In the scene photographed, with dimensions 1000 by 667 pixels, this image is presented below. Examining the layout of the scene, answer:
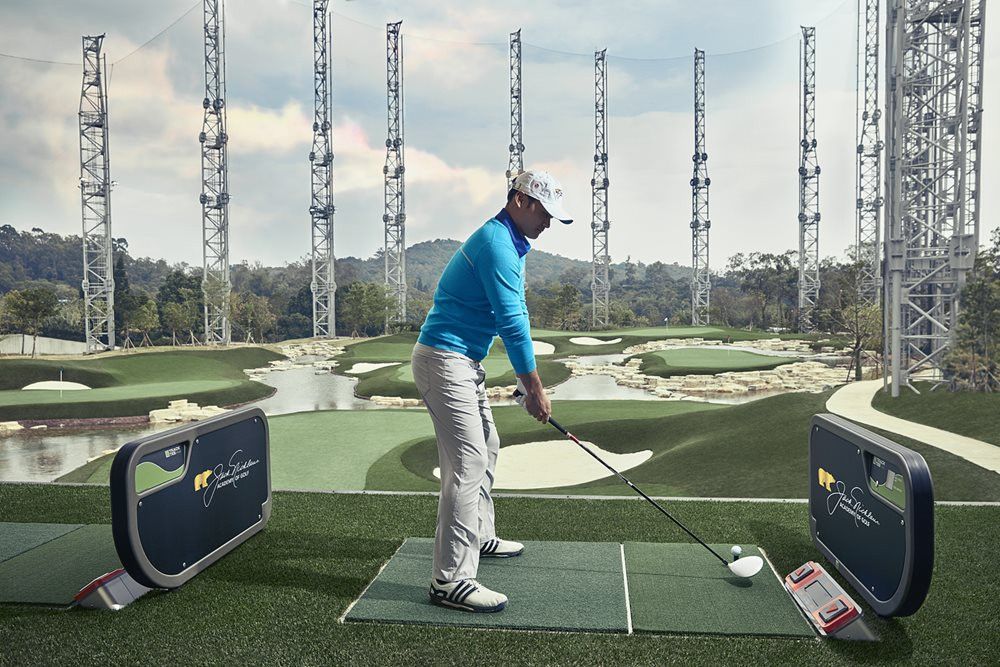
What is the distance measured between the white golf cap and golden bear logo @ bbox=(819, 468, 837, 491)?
4.87 ft

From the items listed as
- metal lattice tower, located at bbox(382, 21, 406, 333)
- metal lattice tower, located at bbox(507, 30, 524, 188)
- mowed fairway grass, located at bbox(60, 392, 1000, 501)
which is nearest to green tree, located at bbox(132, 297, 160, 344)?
mowed fairway grass, located at bbox(60, 392, 1000, 501)

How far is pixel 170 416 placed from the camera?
612 centimetres

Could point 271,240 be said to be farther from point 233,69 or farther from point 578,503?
point 578,503

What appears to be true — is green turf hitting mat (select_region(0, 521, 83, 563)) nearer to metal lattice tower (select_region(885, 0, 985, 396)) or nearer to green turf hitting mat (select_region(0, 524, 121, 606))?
green turf hitting mat (select_region(0, 524, 121, 606))

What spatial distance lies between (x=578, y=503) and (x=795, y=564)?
1275 millimetres

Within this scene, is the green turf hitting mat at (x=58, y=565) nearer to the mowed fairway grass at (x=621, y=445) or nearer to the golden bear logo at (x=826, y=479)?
the mowed fairway grass at (x=621, y=445)

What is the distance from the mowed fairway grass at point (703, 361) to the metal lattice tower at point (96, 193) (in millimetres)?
4519

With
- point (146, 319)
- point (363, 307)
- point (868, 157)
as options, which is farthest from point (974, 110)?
point (146, 319)

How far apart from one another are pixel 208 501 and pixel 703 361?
4.14 metres

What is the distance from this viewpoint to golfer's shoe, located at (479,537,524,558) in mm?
3186

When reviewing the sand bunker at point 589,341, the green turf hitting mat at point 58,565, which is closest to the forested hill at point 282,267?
the sand bunker at point 589,341

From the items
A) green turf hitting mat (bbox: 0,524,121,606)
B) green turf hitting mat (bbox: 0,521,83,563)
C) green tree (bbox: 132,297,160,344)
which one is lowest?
green turf hitting mat (bbox: 0,521,83,563)

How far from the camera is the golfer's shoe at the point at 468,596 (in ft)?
8.48

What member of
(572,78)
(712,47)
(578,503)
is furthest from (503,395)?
(712,47)
